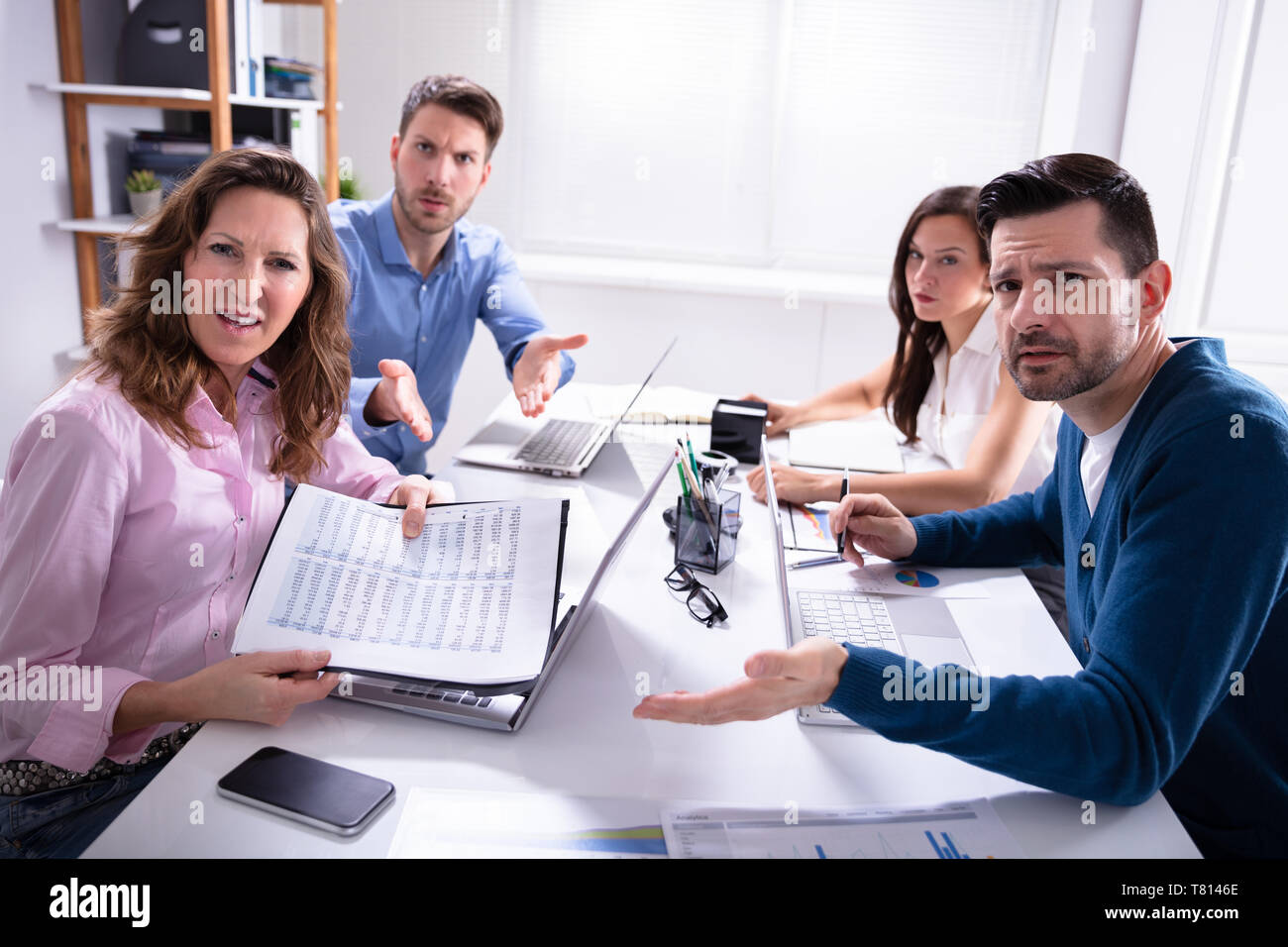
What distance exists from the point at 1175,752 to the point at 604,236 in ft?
10.6

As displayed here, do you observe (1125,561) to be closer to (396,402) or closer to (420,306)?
(396,402)

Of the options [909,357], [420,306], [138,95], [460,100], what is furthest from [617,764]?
[138,95]

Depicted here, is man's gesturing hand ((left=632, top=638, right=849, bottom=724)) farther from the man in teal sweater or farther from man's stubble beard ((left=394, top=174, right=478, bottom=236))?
man's stubble beard ((left=394, top=174, right=478, bottom=236))

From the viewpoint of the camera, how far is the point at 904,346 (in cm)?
230

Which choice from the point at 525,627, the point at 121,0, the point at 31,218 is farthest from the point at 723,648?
the point at 121,0

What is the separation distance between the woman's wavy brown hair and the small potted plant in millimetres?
1665

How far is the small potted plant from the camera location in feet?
9.16

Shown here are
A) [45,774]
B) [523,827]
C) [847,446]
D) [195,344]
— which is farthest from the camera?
[847,446]

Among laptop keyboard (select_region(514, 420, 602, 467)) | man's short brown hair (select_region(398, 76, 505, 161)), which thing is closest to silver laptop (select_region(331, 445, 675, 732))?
laptop keyboard (select_region(514, 420, 602, 467))

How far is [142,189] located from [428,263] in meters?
1.01

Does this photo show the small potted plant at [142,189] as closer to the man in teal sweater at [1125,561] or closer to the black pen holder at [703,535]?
the black pen holder at [703,535]

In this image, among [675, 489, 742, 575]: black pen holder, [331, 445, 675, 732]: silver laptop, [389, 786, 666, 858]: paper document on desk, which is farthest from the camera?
[675, 489, 742, 575]: black pen holder

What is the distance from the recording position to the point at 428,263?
248 centimetres
